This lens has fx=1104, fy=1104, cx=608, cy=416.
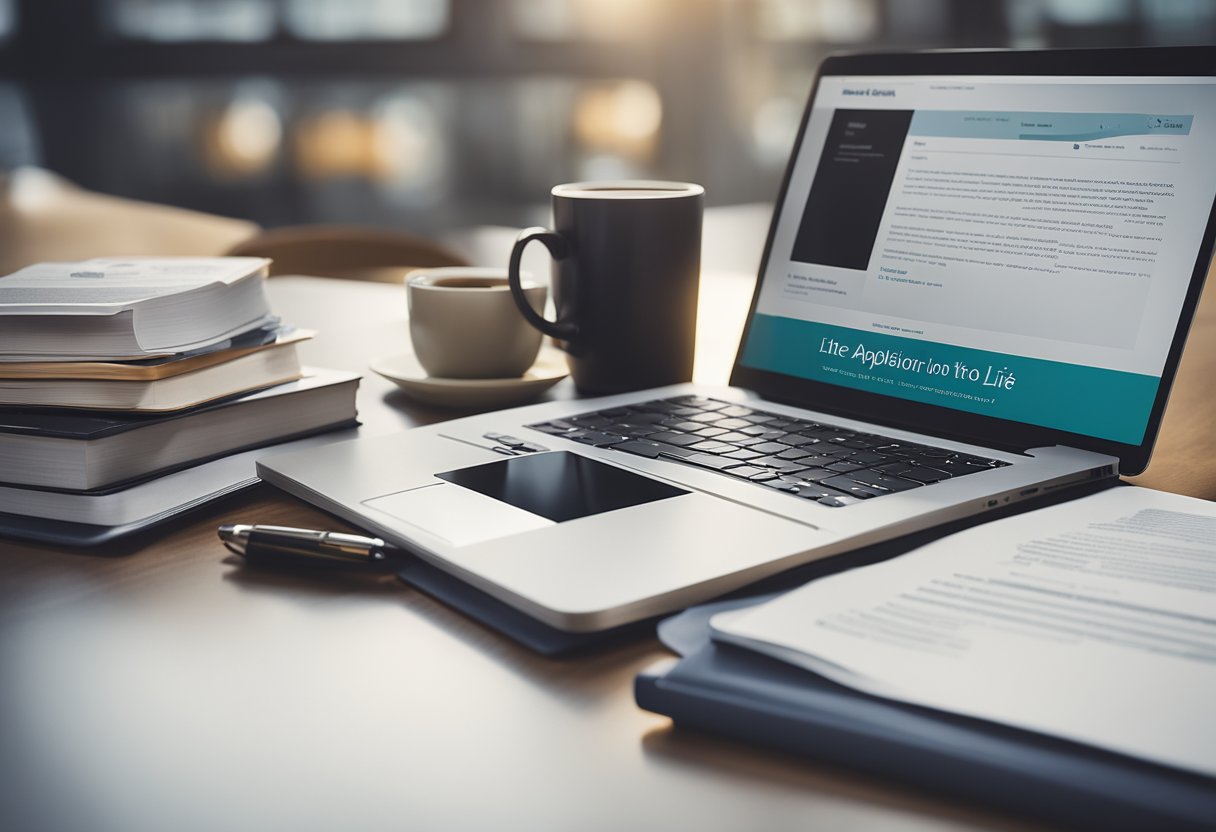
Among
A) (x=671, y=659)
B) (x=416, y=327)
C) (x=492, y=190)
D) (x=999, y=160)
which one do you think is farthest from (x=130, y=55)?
(x=671, y=659)

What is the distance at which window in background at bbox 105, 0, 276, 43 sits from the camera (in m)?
3.48

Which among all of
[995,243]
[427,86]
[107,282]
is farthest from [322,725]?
[427,86]

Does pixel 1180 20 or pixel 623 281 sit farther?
pixel 1180 20

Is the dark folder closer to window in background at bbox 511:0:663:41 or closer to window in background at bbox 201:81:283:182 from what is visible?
window in background at bbox 201:81:283:182

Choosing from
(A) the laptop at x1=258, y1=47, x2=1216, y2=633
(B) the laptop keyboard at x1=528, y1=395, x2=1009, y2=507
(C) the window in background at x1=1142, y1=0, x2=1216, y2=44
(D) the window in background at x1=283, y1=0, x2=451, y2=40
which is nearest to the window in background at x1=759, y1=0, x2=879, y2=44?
(C) the window in background at x1=1142, y1=0, x2=1216, y2=44

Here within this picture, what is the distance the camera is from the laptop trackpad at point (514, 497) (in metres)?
0.57

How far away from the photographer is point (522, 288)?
0.89m

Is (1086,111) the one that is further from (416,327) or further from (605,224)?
(416,327)

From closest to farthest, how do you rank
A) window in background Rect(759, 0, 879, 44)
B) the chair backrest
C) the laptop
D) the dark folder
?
the dark folder → the laptop → the chair backrest → window in background Rect(759, 0, 879, 44)

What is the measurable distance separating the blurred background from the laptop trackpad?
3.21 metres

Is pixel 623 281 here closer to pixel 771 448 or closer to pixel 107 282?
pixel 771 448

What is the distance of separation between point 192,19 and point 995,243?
11.2ft

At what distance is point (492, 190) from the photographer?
159 inches

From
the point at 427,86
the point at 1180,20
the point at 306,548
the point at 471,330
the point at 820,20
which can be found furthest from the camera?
the point at 820,20
